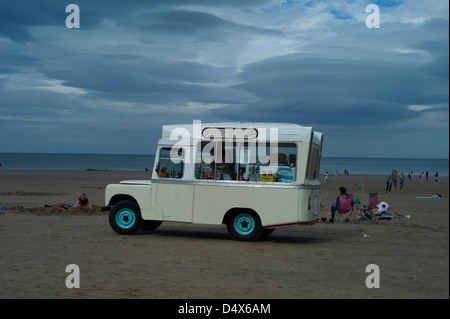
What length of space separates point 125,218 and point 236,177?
134 inches

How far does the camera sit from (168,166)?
1348 cm

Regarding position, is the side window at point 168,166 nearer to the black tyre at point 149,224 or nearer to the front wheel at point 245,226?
the front wheel at point 245,226

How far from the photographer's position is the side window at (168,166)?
13352 millimetres

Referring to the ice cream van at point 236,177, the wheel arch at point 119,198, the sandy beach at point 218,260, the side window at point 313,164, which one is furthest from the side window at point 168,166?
the side window at point 313,164

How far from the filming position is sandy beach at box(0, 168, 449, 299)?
7.84m

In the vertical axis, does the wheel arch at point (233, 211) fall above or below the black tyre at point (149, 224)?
above

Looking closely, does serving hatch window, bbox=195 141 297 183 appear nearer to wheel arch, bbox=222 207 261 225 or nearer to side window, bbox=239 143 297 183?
side window, bbox=239 143 297 183

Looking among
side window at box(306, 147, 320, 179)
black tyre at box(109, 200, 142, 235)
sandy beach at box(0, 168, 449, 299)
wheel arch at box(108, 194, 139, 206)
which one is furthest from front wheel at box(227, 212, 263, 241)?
wheel arch at box(108, 194, 139, 206)
